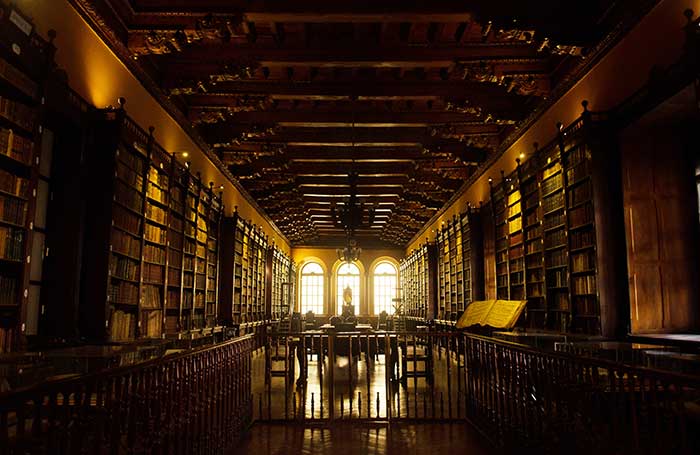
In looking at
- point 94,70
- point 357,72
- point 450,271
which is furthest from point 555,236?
point 450,271

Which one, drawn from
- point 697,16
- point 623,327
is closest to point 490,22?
point 697,16

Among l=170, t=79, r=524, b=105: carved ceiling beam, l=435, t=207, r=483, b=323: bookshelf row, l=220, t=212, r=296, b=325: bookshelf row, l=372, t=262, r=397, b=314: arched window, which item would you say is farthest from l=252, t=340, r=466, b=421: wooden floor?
l=372, t=262, r=397, b=314: arched window

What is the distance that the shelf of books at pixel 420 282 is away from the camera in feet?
52.9

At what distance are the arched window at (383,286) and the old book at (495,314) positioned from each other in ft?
58.8

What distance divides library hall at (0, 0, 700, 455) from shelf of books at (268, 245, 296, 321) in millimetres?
7460

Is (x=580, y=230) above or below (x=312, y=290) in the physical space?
above

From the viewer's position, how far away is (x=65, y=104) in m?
4.82

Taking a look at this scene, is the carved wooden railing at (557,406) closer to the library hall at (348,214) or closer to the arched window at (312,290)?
the library hall at (348,214)

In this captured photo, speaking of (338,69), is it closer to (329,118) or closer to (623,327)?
(329,118)

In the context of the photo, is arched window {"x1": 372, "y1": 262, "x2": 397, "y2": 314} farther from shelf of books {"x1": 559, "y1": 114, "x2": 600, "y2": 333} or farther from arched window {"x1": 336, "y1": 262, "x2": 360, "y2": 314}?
shelf of books {"x1": 559, "y1": 114, "x2": 600, "y2": 333}

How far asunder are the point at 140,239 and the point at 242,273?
625 centimetres

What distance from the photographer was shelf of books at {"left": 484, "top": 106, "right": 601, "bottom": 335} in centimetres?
603

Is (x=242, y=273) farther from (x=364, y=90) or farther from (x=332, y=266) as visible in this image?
(x=332, y=266)

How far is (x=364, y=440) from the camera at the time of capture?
4.95 m
